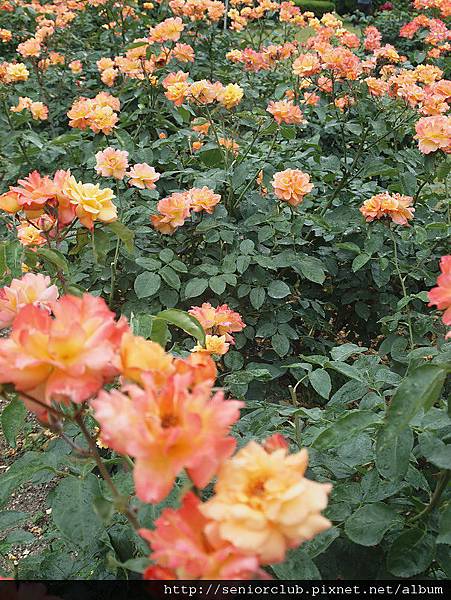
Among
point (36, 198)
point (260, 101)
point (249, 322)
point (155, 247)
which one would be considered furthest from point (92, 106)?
point (260, 101)

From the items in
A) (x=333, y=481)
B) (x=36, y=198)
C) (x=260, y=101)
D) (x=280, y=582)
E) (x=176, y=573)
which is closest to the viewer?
→ (x=176, y=573)

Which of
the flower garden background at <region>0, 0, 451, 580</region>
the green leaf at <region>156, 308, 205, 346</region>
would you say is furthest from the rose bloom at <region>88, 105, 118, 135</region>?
the green leaf at <region>156, 308, 205, 346</region>

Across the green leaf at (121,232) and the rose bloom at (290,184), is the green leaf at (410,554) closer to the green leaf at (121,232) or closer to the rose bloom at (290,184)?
the green leaf at (121,232)

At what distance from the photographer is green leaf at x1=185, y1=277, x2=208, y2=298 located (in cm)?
203

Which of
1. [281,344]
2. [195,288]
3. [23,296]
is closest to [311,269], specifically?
[281,344]

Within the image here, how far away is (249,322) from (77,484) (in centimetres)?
131

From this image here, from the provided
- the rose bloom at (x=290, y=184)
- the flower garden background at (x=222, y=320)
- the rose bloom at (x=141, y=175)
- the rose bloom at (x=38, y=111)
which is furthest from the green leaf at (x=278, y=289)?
the rose bloom at (x=38, y=111)

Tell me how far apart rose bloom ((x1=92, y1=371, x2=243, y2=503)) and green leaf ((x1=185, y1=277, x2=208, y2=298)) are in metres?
1.41

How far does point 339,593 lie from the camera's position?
36.0 inches

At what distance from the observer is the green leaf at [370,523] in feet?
3.01

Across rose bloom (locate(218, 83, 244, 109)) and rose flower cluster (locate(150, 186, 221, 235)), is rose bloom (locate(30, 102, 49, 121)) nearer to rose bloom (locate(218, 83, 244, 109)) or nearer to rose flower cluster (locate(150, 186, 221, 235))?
rose bloom (locate(218, 83, 244, 109))

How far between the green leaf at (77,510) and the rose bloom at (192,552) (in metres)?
0.31

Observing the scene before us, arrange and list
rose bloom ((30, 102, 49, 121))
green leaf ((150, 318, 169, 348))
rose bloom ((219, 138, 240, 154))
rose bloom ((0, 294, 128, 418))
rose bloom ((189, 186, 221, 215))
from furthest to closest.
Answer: rose bloom ((30, 102, 49, 121)) → rose bloom ((219, 138, 240, 154)) → rose bloom ((189, 186, 221, 215)) → green leaf ((150, 318, 169, 348)) → rose bloom ((0, 294, 128, 418))

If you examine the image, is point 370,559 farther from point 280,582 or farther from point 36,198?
point 36,198
